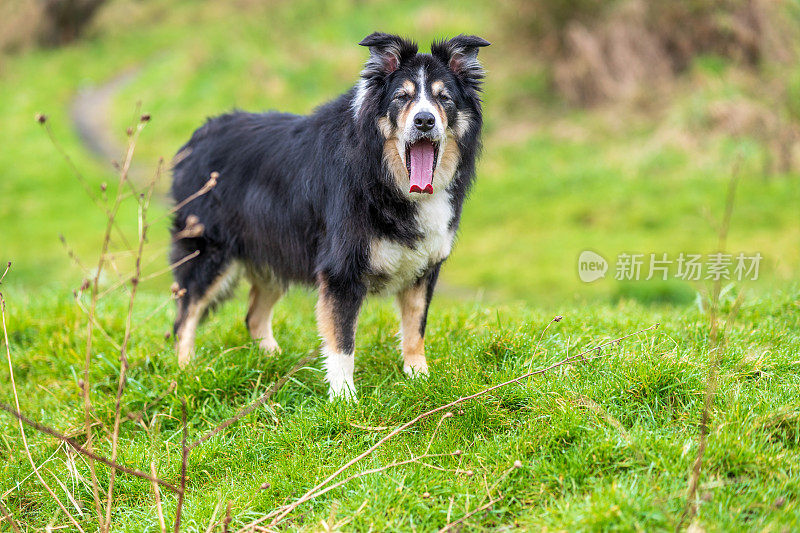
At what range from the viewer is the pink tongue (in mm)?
3891

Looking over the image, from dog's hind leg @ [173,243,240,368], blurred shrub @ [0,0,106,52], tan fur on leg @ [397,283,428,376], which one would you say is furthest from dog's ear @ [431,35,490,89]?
blurred shrub @ [0,0,106,52]

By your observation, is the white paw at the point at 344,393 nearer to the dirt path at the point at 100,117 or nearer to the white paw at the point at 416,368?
the white paw at the point at 416,368

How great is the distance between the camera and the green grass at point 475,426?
3.11 m

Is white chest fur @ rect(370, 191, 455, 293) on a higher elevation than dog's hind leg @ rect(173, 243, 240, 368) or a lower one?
higher

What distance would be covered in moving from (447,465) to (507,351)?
0.97 meters

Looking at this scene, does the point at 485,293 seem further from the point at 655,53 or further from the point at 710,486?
the point at 655,53

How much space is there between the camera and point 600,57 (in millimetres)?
13984

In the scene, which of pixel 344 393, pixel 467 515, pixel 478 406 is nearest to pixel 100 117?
pixel 344 393

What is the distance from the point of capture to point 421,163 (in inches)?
154

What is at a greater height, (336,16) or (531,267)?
(336,16)

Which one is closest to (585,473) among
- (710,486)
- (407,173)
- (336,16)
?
(710,486)

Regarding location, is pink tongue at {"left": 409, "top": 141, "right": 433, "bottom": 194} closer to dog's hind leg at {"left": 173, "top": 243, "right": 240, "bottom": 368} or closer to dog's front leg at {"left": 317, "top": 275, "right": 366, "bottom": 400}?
dog's front leg at {"left": 317, "top": 275, "right": 366, "bottom": 400}

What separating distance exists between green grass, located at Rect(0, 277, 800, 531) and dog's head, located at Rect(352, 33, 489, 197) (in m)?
1.08

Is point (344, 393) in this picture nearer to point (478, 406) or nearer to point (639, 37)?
point (478, 406)
